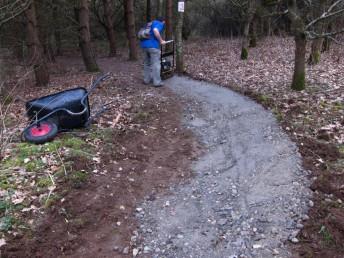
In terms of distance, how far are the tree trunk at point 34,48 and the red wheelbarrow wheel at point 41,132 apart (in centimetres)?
549

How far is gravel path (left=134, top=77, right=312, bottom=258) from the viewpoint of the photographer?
14.0ft

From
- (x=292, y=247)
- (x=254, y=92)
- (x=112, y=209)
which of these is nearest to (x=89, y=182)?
(x=112, y=209)

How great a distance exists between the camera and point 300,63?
884 centimetres

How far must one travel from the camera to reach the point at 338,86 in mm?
9289

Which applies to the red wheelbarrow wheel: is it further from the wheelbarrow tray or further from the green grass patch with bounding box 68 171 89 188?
Answer: the green grass patch with bounding box 68 171 89 188

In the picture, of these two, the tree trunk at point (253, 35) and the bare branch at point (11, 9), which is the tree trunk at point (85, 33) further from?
the tree trunk at point (253, 35)

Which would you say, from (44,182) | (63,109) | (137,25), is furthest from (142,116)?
(137,25)

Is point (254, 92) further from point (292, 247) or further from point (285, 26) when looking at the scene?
point (285, 26)

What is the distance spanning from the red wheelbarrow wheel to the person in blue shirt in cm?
466

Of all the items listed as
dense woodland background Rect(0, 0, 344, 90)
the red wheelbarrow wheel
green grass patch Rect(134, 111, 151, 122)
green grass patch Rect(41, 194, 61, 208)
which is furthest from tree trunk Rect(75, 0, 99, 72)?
green grass patch Rect(41, 194, 61, 208)

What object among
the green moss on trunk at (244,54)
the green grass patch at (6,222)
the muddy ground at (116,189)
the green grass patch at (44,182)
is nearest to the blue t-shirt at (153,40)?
the muddy ground at (116,189)

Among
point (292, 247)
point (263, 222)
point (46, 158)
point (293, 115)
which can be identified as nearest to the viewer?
point (292, 247)

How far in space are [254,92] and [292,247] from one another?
5.84 metres

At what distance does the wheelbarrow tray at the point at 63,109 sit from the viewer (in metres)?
6.52
